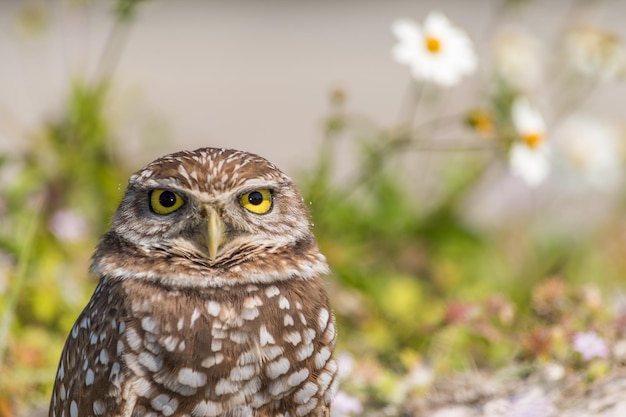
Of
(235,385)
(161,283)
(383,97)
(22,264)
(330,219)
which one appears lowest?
(235,385)

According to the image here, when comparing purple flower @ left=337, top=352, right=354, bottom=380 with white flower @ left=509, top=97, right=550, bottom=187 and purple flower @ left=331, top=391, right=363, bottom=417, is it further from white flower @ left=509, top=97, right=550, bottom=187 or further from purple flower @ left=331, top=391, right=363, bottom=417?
white flower @ left=509, top=97, right=550, bottom=187

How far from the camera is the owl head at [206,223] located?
2.64 metres

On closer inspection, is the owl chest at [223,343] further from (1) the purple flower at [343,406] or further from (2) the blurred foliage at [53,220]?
(2) the blurred foliage at [53,220]

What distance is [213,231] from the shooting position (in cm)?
259

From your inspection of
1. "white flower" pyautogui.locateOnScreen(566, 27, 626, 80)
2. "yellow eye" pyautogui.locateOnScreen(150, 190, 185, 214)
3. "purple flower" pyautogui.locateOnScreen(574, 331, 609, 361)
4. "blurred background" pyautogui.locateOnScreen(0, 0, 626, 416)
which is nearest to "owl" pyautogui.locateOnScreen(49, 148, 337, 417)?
"yellow eye" pyautogui.locateOnScreen(150, 190, 185, 214)

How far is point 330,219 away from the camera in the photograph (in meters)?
5.05

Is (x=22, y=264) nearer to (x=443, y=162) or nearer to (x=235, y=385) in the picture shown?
(x=235, y=385)

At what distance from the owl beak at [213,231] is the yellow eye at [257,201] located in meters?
0.09

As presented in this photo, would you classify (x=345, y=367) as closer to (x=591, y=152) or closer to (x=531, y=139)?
(x=531, y=139)

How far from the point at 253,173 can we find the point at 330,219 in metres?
2.38

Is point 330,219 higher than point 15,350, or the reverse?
point 330,219

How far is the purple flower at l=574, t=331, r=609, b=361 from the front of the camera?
3352 millimetres

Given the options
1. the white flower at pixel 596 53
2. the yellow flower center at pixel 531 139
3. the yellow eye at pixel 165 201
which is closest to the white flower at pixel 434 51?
the yellow flower center at pixel 531 139

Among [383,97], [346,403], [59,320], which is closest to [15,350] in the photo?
[59,320]
